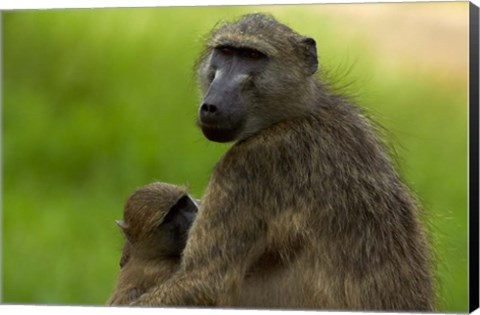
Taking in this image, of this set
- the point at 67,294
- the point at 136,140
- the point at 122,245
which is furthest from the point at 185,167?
the point at 122,245

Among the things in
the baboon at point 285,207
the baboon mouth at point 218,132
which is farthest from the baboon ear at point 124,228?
the baboon mouth at point 218,132

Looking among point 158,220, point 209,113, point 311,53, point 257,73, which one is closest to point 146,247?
point 158,220

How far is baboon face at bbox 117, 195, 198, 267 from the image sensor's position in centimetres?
1118

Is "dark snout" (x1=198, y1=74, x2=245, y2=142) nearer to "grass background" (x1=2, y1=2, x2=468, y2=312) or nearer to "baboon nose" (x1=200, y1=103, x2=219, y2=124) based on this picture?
"baboon nose" (x1=200, y1=103, x2=219, y2=124)

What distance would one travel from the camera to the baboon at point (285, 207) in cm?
1070

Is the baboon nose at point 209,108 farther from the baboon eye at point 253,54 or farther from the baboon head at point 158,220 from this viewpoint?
the baboon head at point 158,220

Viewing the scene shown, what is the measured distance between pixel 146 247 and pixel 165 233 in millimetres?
155

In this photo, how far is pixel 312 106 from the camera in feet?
36.4

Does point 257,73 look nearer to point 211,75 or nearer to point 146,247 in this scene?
point 211,75

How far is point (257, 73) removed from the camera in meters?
10.9

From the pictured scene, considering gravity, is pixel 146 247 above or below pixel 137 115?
below

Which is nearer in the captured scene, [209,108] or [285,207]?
[209,108]

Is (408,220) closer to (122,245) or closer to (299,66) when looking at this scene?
(299,66)

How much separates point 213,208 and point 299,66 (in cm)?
110
